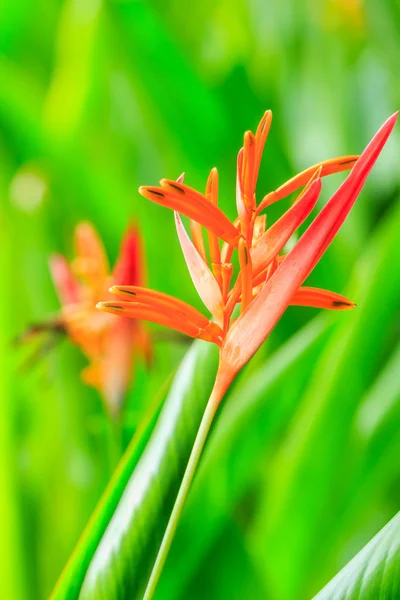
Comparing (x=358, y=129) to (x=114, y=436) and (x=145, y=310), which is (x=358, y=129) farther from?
(x=145, y=310)

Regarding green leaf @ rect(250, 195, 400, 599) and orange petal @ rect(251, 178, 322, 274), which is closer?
orange petal @ rect(251, 178, 322, 274)

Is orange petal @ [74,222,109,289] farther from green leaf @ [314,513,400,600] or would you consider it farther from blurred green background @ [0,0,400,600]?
green leaf @ [314,513,400,600]

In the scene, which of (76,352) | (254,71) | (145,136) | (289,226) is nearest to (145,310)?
(289,226)

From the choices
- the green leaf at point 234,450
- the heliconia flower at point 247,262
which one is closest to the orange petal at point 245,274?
the heliconia flower at point 247,262

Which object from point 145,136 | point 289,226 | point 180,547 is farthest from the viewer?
point 145,136

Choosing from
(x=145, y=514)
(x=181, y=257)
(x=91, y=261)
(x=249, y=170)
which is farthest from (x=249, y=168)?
(x=181, y=257)

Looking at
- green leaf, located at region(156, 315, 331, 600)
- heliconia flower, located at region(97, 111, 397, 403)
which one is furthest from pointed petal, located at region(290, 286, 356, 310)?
green leaf, located at region(156, 315, 331, 600)
